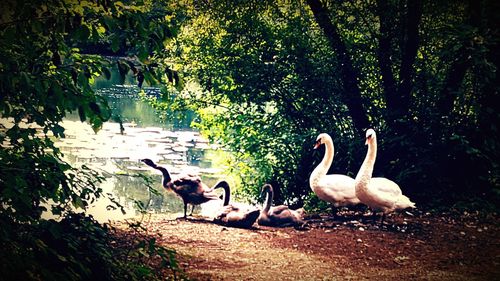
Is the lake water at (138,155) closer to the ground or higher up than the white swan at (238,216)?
closer to the ground

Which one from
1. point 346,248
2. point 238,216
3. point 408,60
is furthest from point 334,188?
point 408,60

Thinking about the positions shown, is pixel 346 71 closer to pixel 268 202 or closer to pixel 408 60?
pixel 408 60

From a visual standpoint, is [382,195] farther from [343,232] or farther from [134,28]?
[134,28]

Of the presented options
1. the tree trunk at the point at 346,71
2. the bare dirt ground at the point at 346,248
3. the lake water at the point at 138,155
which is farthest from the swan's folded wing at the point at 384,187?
the lake water at the point at 138,155

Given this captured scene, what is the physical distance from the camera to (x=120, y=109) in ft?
54.3

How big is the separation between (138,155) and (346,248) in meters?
6.72

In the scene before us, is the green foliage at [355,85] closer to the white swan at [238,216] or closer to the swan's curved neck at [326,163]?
the swan's curved neck at [326,163]

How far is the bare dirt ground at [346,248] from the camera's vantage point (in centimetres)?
535

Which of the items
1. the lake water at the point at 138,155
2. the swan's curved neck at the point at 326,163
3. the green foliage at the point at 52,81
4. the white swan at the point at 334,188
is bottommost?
the lake water at the point at 138,155

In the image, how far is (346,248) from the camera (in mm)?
6090

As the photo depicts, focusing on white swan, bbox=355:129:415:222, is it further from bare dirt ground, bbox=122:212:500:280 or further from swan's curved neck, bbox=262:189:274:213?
swan's curved neck, bbox=262:189:274:213

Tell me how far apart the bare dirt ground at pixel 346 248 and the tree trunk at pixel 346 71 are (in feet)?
5.57

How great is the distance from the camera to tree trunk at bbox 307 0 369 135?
8172mm

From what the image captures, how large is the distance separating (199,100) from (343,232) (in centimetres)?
324
